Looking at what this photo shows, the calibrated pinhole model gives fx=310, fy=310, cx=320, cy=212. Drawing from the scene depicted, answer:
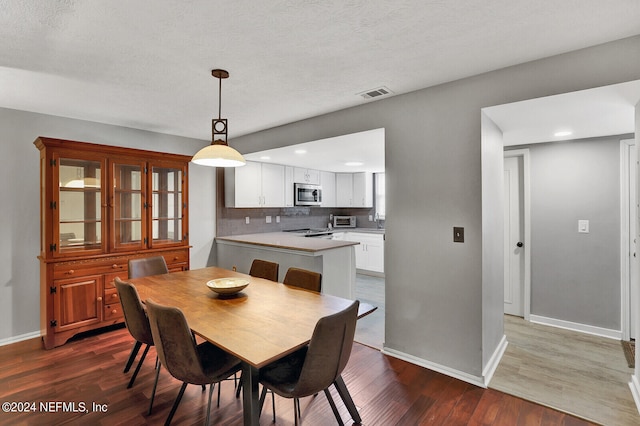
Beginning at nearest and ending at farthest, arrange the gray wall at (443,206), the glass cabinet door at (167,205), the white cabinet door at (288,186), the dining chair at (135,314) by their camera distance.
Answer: the dining chair at (135,314) < the gray wall at (443,206) < the glass cabinet door at (167,205) < the white cabinet door at (288,186)

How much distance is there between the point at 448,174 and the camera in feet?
8.11

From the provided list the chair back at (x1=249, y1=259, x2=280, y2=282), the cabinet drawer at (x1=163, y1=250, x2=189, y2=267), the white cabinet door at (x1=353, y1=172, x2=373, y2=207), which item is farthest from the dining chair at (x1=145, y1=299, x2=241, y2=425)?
the white cabinet door at (x1=353, y1=172, x2=373, y2=207)

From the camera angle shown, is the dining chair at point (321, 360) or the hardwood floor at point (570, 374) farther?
the hardwood floor at point (570, 374)

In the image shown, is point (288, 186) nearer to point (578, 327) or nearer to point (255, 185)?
point (255, 185)

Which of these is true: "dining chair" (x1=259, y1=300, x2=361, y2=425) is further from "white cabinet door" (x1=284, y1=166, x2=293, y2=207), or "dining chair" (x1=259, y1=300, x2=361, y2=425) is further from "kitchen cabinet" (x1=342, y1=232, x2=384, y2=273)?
"kitchen cabinet" (x1=342, y1=232, x2=384, y2=273)

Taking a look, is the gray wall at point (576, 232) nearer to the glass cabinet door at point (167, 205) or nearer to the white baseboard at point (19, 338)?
the glass cabinet door at point (167, 205)

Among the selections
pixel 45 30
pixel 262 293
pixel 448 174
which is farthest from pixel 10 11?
pixel 448 174

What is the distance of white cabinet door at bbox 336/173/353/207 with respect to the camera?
6.46 metres

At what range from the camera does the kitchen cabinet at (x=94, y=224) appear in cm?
296

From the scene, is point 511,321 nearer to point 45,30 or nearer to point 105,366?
point 105,366

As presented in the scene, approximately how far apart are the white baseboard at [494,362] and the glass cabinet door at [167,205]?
11.5 ft

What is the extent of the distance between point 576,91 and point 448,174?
35.8 inches

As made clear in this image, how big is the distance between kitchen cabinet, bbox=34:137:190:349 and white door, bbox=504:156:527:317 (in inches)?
158

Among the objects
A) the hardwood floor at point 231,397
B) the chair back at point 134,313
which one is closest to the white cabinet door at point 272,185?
the hardwood floor at point 231,397
